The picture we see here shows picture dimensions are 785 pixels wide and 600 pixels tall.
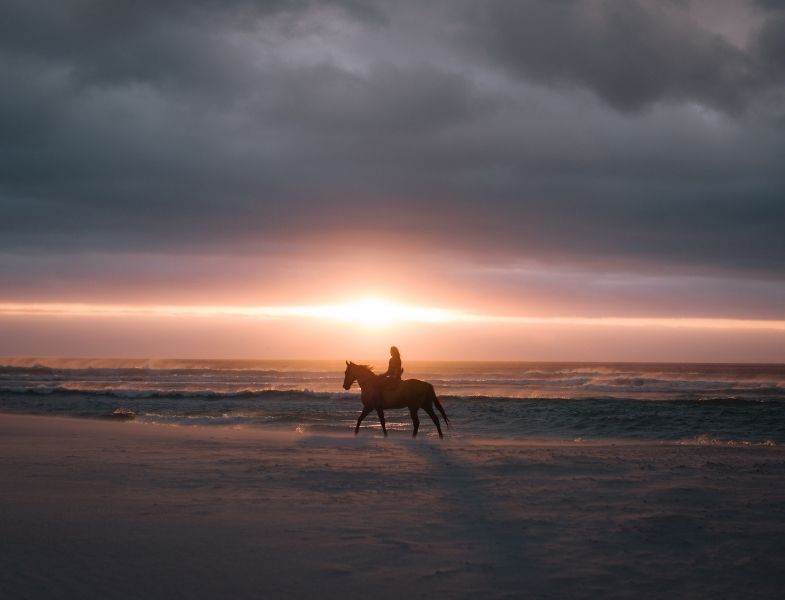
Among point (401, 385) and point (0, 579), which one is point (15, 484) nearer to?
point (0, 579)

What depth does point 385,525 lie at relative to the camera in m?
6.95

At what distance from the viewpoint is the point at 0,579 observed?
16.8 feet

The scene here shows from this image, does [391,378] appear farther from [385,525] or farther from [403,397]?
[385,525]

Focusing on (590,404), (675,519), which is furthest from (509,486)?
(590,404)

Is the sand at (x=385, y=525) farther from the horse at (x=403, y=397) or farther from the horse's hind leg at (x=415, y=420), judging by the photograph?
the horse at (x=403, y=397)

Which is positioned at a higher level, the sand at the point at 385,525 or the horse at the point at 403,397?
the horse at the point at 403,397

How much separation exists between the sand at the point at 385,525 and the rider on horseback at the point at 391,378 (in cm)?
524

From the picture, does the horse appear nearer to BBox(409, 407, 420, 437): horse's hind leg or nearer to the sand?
BBox(409, 407, 420, 437): horse's hind leg

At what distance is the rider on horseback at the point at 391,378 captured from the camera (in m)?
17.3

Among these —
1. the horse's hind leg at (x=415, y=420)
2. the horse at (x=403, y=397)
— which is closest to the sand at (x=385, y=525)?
the horse's hind leg at (x=415, y=420)

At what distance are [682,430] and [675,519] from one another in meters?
12.0

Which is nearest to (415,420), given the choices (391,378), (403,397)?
(403,397)

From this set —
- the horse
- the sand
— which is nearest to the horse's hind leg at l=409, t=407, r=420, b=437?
the horse

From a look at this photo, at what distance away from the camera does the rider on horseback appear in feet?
56.8
